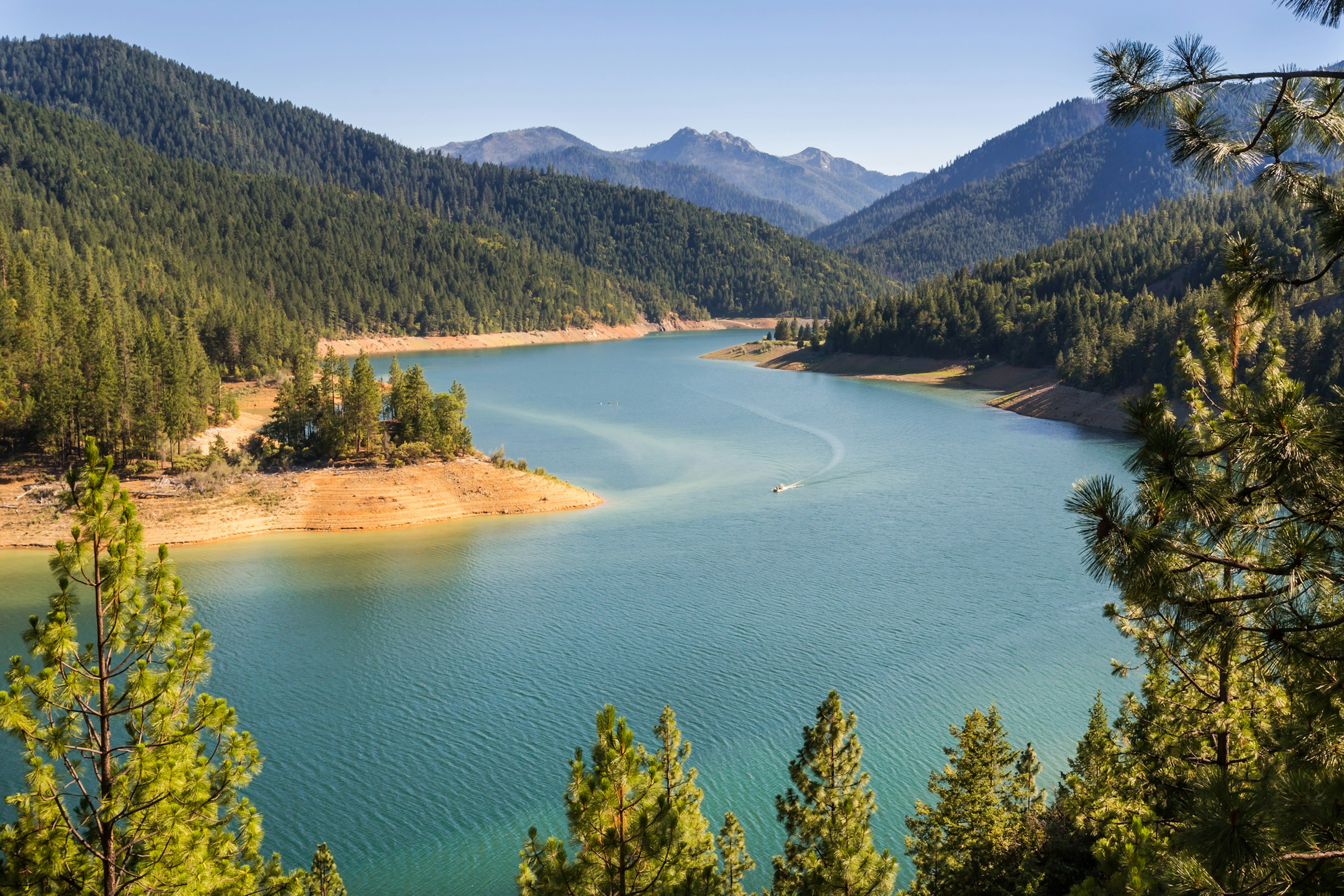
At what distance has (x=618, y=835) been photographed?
1202cm

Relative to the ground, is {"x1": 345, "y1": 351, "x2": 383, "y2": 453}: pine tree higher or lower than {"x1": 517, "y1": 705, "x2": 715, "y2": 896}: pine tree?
higher

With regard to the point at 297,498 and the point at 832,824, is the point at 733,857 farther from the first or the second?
the point at 297,498

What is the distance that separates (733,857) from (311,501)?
1723 inches

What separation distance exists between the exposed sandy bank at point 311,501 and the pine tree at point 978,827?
130ft

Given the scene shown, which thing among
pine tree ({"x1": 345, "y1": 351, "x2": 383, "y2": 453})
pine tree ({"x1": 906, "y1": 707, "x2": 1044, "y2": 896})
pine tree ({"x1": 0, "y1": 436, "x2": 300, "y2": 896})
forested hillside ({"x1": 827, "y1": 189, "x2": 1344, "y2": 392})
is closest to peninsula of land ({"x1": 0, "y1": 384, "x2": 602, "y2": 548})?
pine tree ({"x1": 345, "y1": 351, "x2": 383, "y2": 453})

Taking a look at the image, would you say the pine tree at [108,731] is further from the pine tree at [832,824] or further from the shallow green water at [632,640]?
the shallow green water at [632,640]

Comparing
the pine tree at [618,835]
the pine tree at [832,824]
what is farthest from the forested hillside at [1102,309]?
the pine tree at [618,835]

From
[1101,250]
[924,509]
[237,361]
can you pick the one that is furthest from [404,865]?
[1101,250]

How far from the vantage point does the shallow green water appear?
2430 cm

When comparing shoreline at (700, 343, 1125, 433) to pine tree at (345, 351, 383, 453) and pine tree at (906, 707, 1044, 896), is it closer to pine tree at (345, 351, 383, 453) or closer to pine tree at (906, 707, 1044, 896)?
pine tree at (345, 351, 383, 453)

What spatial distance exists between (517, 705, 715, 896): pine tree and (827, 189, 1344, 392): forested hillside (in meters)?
79.1

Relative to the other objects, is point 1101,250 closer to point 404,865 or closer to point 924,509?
point 924,509

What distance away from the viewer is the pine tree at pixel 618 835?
11750 millimetres

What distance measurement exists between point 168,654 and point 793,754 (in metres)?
18.7
